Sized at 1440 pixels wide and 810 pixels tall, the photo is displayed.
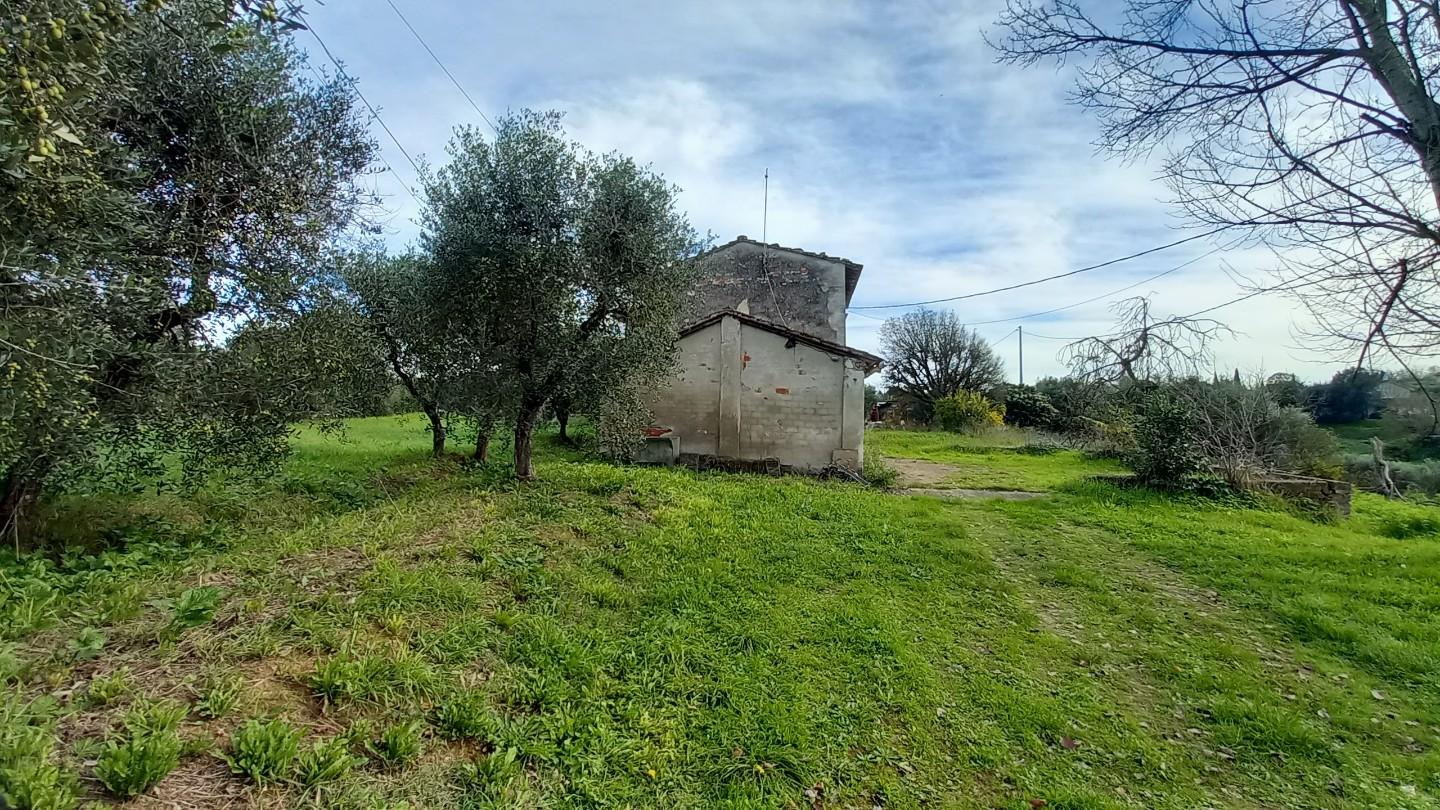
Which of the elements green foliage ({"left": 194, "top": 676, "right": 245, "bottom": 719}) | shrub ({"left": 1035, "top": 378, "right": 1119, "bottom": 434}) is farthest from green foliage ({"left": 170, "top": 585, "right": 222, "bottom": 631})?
shrub ({"left": 1035, "top": 378, "right": 1119, "bottom": 434})

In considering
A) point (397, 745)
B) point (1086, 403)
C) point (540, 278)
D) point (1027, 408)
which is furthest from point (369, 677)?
point (1027, 408)

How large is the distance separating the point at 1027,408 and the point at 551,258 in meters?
28.7

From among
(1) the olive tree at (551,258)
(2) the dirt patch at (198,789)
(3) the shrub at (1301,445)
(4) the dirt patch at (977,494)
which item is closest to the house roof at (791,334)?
(4) the dirt patch at (977,494)

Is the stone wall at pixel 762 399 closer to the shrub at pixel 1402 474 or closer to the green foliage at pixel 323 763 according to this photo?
the green foliage at pixel 323 763

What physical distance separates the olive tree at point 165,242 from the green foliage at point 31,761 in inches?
59.5

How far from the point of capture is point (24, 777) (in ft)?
6.66

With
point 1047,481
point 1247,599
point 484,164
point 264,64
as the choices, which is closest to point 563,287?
point 484,164

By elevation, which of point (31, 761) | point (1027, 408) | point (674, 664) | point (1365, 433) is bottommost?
point (674, 664)

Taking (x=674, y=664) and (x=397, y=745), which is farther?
(x=674, y=664)

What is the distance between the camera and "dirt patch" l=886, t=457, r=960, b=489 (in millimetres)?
13273

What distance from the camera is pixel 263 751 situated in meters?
2.50

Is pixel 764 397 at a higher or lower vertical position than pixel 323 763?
higher

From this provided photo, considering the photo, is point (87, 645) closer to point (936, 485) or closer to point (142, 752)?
point (142, 752)

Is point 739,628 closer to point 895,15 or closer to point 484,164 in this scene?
point 484,164
